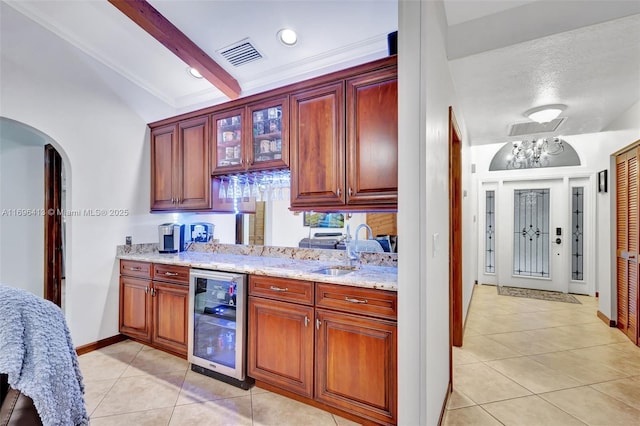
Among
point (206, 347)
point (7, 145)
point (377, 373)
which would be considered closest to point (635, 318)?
point (377, 373)

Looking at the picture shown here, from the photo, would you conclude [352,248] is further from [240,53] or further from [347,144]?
[240,53]

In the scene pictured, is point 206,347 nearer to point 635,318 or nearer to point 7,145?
point 7,145

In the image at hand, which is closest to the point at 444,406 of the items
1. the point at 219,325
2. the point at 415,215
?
the point at 415,215

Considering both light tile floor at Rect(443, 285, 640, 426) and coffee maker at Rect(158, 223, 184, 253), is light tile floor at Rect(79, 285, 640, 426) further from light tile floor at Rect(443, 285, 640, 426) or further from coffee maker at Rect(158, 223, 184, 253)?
coffee maker at Rect(158, 223, 184, 253)

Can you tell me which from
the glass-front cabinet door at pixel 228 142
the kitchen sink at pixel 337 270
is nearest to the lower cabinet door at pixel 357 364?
the kitchen sink at pixel 337 270

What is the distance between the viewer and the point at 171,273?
2709 mm

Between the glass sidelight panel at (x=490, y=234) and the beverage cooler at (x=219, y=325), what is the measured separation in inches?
205

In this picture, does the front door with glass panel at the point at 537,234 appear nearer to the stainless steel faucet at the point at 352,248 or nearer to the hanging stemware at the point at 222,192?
the stainless steel faucet at the point at 352,248

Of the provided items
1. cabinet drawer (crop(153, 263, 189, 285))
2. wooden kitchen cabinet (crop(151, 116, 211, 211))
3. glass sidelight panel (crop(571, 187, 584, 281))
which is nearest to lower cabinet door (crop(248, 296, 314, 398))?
cabinet drawer (crop(153, 263, 189, 285))

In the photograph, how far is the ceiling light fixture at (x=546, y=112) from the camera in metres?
Result: 3.09

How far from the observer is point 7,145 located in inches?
134

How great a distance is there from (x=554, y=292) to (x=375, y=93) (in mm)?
5330

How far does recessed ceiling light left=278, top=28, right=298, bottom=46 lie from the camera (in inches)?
102

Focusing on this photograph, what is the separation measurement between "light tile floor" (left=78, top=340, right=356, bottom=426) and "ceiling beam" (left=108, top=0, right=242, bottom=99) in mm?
2789
